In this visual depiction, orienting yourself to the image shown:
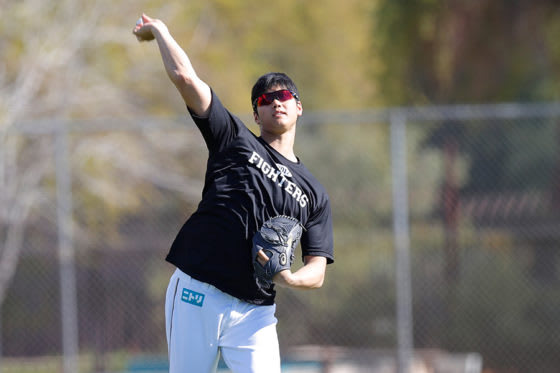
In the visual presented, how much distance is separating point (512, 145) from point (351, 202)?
1831 mm

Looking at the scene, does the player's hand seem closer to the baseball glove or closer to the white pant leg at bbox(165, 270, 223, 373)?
the baseball glove

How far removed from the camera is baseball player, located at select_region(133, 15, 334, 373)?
3340 mm

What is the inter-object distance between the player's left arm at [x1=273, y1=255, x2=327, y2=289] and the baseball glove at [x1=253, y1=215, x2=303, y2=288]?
0.12 ft

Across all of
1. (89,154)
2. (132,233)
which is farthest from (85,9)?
(132,233)

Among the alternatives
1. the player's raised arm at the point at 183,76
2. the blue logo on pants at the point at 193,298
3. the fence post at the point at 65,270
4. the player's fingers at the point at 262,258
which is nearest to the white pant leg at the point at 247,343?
the blue logo on pants at the point at 193,298

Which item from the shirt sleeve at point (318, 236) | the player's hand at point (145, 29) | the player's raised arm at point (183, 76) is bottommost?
the shirt sleeve at point (318, 236)

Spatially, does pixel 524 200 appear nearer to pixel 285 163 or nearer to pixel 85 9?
pixel 285 163

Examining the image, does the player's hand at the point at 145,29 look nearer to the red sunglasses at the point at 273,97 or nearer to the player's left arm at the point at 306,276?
the red sunglasses at the point at 273,97

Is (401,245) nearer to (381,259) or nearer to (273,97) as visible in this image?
(381,259)

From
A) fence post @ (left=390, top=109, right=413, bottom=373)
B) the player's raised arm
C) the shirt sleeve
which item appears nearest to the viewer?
the player's raised arm

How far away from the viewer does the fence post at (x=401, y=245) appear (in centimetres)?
736

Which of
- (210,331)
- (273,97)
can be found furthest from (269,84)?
(210,331)

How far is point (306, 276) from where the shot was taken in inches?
137

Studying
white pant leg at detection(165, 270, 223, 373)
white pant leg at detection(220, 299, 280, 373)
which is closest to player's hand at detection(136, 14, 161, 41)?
white pant leg at detection(165, 270, 223, 373)
